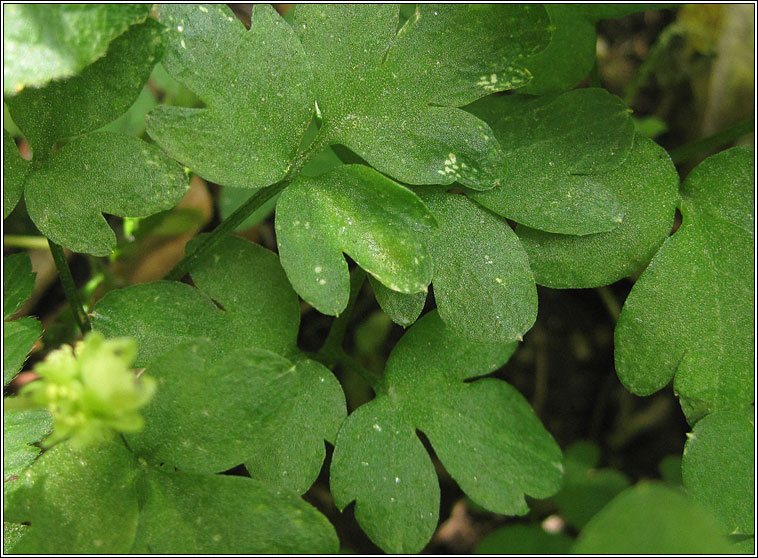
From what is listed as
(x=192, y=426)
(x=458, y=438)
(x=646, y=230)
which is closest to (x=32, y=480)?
(x=192, y=426)

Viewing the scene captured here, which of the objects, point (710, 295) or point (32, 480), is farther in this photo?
point (710, 295)

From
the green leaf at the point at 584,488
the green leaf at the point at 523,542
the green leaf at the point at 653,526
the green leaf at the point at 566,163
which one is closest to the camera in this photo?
the green leaf at the point at 653,526

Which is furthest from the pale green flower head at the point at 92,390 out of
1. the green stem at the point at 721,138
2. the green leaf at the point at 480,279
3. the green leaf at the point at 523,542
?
the green stem at the point at 721,138

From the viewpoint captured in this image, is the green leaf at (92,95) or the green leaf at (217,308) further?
the green leaf at (217,308)

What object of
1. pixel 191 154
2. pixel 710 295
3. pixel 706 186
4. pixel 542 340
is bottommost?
pixel 542 340

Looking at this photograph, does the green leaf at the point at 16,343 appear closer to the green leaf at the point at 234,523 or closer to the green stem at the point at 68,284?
the green stem at the point at 68,284

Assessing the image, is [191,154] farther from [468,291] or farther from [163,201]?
[468,291]
